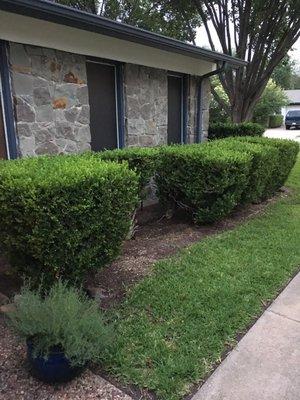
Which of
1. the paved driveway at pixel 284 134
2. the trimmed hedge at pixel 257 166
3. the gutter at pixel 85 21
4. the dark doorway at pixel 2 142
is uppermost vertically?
the gutter at pixel 85 21

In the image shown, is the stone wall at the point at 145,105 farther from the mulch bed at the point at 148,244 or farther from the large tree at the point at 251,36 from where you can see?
the large tree at the point at 251,36

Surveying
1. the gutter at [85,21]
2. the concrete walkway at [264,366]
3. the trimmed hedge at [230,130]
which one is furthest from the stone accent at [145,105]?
the concrete walkway at [264,366]

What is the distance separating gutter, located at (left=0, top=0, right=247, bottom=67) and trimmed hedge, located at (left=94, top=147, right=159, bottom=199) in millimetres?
1510

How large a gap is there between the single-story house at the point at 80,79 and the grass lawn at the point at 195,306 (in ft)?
7.82

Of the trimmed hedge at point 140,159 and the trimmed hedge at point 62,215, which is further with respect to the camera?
the trimmed hedge at point 140,159

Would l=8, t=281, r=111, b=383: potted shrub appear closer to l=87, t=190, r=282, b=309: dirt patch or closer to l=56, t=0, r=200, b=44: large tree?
l=87, t=190, r=282, b=309: dirt patch

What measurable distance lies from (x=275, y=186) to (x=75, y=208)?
5202 millimetres

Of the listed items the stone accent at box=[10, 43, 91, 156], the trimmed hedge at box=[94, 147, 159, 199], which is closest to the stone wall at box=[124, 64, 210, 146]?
the stone accent at box=[10, 43, 91, 156]

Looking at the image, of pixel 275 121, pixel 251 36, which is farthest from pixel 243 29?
pixel 275 121

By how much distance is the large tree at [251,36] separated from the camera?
9953 millimetres

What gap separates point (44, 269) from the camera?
9.24 feet

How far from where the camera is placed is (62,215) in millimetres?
2627

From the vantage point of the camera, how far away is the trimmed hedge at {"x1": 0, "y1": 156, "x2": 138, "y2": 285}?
257cm

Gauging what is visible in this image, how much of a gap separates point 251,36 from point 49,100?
27.1 ft
